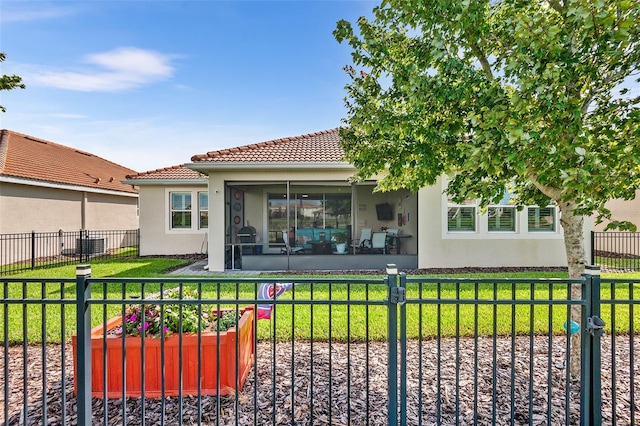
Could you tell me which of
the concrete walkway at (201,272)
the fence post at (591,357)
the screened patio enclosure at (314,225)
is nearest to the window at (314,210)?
the screened patio enclosure at (314,225)

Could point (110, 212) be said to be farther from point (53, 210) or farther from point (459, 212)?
point (459, 212)

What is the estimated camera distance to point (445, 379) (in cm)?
338

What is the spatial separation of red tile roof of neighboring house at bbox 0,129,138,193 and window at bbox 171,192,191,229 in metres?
3.70

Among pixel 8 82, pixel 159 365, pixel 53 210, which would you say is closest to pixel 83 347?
pixel 159 365

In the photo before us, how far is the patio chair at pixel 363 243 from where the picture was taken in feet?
33.9

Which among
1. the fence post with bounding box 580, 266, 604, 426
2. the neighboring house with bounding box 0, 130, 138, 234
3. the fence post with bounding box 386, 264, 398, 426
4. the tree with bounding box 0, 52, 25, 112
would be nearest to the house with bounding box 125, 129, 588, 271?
the tree with bounding box 0, 52, 25, 112

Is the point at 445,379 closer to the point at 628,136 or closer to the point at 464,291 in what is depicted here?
the point at 628,136

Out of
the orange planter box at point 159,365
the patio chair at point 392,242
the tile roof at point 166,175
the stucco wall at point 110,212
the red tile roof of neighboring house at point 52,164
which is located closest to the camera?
the orange planter box at point 159,365

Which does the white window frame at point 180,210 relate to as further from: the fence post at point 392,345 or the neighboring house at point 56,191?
the fence post at point 392,345

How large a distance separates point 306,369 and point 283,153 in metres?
7.39

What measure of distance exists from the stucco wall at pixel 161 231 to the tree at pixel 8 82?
806 cm

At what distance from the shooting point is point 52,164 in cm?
1528

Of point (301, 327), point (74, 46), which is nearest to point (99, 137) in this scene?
point (74, 46)

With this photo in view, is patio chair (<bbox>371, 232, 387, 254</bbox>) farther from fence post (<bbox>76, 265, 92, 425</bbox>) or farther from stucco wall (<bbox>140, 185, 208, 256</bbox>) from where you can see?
fence post (<bbox>76, 265, 92, 425</bbox>)
